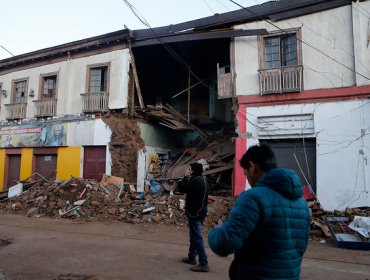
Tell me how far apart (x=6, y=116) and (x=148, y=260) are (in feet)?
55.4

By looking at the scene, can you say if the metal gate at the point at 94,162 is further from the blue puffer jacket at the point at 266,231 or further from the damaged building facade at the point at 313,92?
the blue puffer jacket at the point at 266,231

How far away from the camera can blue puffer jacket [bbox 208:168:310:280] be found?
1845 millimetres

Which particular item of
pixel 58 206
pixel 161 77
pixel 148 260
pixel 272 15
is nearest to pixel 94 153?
pixel 58 206

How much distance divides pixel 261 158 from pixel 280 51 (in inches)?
455

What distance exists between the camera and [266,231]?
6.25 ft

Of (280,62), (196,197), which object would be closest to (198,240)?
(196,197)

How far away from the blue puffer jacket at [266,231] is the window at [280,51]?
37.7 ft

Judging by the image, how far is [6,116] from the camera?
19.5 m

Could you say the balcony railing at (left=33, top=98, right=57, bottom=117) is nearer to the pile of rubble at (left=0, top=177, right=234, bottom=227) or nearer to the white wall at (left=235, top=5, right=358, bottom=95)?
the pile of rubble at (left=0, top=177, right=234, bottom=227)

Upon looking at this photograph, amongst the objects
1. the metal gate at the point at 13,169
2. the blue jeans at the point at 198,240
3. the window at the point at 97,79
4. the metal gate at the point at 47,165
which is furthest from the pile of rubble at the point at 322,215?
the metal gate at the point at 13,169

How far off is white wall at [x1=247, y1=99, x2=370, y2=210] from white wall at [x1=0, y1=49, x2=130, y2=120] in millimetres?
8719

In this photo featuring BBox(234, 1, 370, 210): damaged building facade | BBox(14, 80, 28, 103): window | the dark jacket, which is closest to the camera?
the dark jacket

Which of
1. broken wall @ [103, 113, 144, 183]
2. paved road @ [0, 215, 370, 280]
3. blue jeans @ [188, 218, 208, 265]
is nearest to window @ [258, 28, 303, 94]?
paved road @ [0, 215, 370, 280]

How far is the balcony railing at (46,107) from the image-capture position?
17.7 meters
